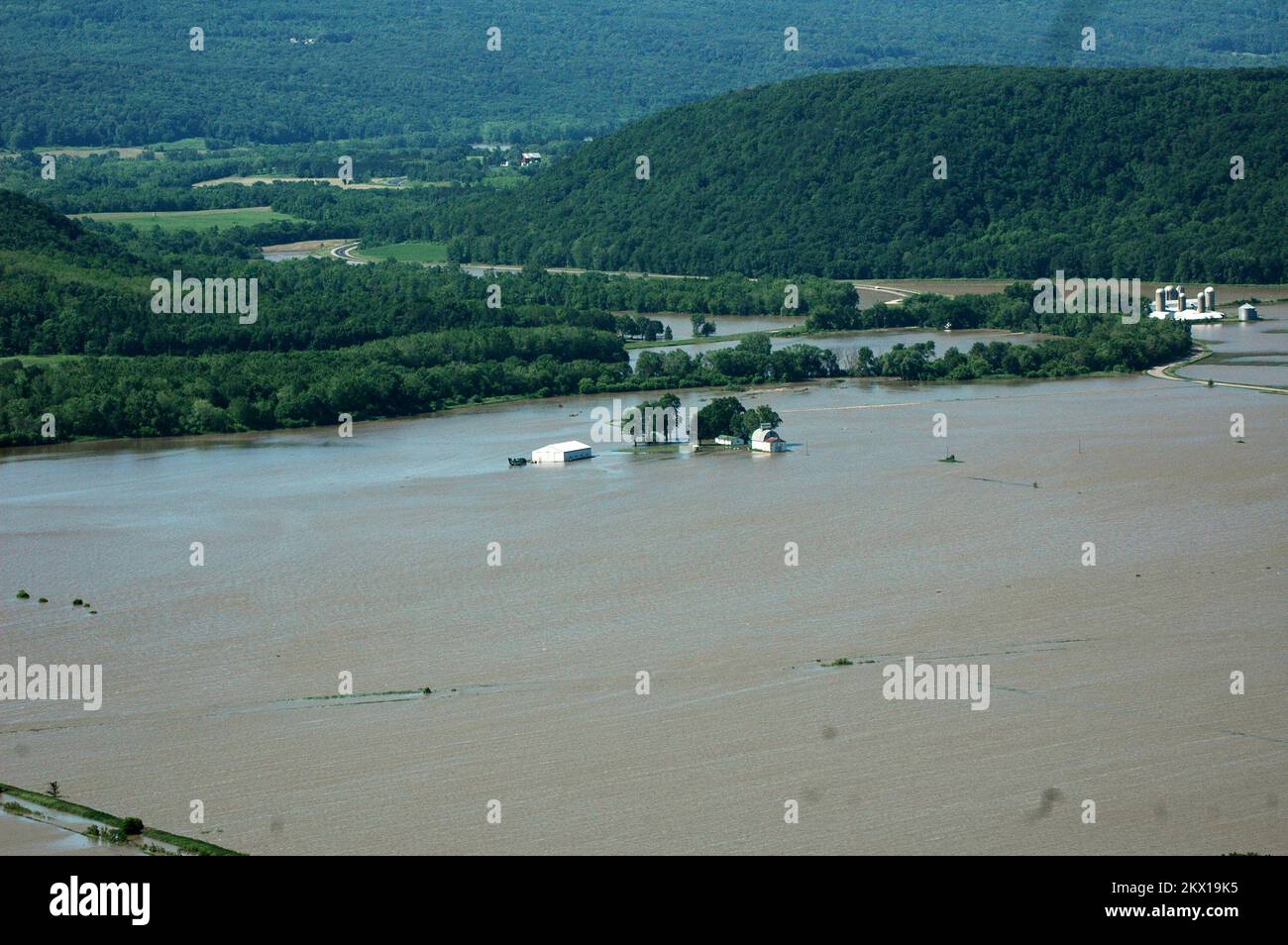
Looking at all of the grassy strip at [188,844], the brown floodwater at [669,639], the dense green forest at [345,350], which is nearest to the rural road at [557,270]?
the dense green forest at [345,350]

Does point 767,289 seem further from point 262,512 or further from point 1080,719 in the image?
point 1080,719

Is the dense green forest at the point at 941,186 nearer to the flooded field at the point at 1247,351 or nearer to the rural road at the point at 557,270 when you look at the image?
the rural road at the point at 557,270

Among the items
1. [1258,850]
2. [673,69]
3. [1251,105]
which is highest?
[673,69]

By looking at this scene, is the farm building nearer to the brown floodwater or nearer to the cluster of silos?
the brown floodwater

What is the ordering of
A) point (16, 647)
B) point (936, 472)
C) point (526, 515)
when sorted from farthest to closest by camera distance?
point (936, 472) < point (526, 515) < point (16, 647)

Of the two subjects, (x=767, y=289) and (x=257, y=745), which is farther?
(x=767, y=289)
